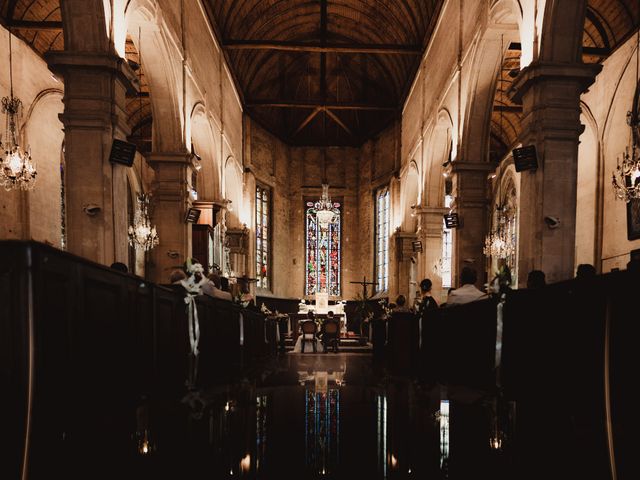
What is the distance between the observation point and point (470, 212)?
1040 cm

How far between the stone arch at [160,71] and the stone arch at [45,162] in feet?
8.18

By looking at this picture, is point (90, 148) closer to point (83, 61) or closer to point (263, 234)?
point (83, 61)

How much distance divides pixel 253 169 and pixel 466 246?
38.8 feet

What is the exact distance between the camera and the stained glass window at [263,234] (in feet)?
70.6

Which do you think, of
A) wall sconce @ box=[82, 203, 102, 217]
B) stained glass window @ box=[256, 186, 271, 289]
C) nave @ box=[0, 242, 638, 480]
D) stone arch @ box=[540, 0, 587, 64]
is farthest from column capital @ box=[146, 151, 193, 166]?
stained glass window @ box=[256, 186, 271, 289]

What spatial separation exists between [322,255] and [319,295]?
753 cm

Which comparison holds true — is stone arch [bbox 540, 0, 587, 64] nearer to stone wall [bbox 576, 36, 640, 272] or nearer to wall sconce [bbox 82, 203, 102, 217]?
stone wall [bbox 576, 36, 640, 272]

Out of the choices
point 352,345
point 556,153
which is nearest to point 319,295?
point 352,345

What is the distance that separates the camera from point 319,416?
10.8 feet

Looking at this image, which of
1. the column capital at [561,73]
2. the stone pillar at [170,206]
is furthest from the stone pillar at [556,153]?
the stone pillar at [170,206]

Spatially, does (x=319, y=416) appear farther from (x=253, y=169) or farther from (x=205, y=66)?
(x=253, y=169)

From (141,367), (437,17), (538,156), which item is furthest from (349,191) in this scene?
(141,367)

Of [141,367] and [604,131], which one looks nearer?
[141,367]

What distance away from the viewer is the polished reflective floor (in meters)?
2.06
